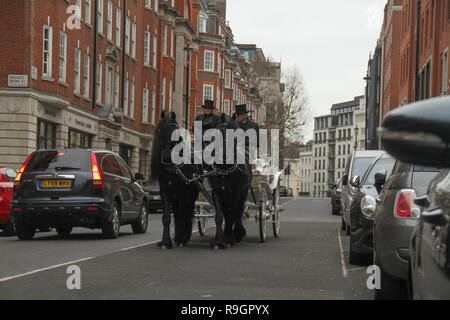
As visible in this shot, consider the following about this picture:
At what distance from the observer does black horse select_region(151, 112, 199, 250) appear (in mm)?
12422

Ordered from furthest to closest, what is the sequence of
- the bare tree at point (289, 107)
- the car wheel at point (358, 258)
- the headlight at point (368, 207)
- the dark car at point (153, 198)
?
the bare tree at point (289, 107), the dark car at point (153, 198), the car wheel at point (358, 258), the headlight at point (368, 207)

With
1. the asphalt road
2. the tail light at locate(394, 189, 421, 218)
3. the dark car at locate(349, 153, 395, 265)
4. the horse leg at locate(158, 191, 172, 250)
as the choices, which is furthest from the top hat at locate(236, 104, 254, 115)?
the tail light at locate(394, 189, 421, 218)

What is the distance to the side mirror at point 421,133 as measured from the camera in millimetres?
2207

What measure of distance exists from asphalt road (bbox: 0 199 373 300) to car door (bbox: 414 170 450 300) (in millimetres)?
3665

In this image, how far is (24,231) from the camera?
599 inches

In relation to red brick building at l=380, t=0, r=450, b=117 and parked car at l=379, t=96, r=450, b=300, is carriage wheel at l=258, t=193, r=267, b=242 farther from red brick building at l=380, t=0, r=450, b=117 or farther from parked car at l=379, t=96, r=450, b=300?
red brick building at l=380, t=0, r=450, b=117

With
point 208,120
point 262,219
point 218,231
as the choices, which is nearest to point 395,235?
point 218,231

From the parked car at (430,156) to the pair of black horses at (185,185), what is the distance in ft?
31.0

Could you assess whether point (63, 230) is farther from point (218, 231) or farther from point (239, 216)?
point (218, 231)

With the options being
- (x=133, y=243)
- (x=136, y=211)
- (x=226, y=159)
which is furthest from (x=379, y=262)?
(x=136, y=211)

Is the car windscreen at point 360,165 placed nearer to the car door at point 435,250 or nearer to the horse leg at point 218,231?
the horse leg at point 218,231

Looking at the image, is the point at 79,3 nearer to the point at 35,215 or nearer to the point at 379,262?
the point at 35,215

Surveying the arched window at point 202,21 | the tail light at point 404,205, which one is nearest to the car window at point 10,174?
the tail light at point 404,205
